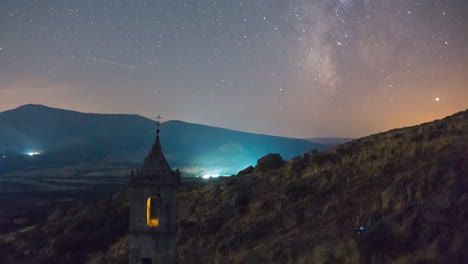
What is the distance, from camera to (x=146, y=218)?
36.9ft

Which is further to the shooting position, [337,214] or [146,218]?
[337,214]

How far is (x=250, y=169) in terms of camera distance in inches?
1231

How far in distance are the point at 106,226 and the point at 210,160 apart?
5220 inches

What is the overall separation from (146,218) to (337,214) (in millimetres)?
7238

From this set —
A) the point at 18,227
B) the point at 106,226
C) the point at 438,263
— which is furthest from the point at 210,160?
the point at 438,263

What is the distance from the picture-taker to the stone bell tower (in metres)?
11.0

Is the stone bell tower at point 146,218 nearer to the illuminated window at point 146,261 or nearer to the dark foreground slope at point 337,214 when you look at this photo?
the illuminated window at point 146,261

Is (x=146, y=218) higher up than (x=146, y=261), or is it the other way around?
(x=146, y=218)

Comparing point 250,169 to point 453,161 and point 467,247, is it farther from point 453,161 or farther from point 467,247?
point 467,247

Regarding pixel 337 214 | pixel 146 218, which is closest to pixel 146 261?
pixel 146 218

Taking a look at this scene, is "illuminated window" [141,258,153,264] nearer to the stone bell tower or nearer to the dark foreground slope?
the stone bell tower

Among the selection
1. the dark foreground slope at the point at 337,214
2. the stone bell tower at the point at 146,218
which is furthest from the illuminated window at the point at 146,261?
the dark foreground slope at the point at 337,214

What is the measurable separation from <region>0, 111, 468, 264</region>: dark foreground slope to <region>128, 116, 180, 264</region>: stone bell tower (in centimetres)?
292

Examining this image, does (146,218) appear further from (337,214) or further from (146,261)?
(337,214)
